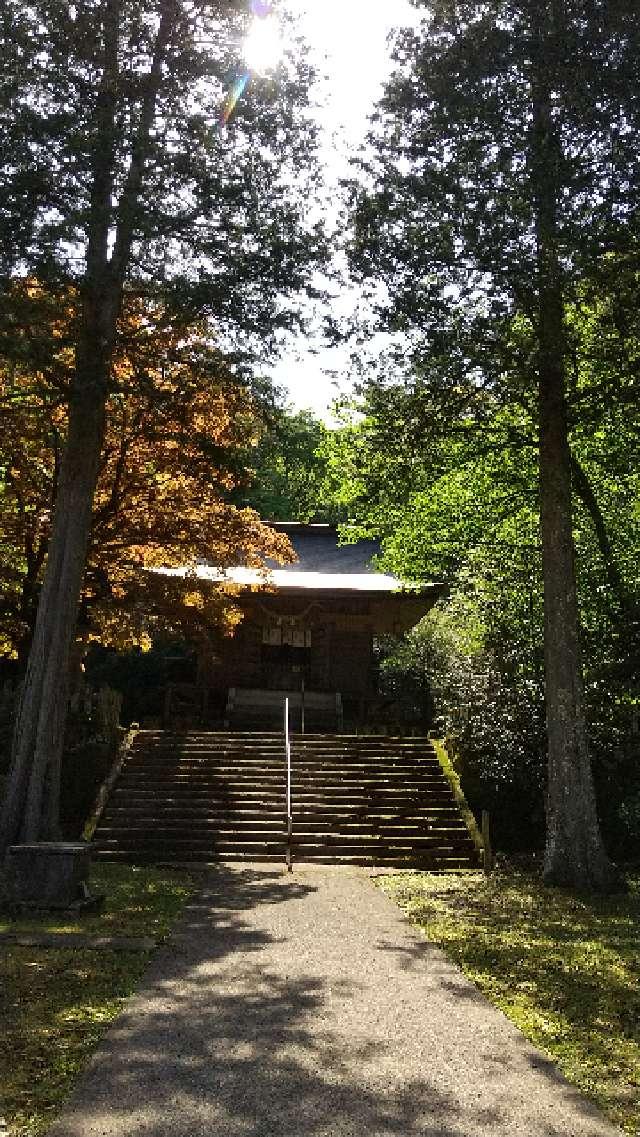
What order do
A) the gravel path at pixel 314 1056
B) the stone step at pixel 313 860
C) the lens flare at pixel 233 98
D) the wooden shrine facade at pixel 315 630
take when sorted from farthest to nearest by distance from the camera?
the wooden shrine facade at pixel 315 630
the stone step at pixel 313 860
the lens flare at pixel 233 98
the gravel path at pixel 314 1056

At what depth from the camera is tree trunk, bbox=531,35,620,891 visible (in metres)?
11.9

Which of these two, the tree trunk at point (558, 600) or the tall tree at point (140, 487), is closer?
the tree trunk at point (558, 600)

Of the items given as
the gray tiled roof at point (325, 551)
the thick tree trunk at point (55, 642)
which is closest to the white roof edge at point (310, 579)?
the gray tiled roof at point (325, 551)

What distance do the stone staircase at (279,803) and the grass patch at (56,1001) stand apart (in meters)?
4.94

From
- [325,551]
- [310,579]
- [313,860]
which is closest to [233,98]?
[313,860]

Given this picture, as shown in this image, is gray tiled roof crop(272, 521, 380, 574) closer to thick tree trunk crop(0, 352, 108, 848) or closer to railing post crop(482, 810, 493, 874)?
railing post crop(482, 810, 493, 874)

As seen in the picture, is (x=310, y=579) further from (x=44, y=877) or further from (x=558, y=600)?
(x=44, y=877)

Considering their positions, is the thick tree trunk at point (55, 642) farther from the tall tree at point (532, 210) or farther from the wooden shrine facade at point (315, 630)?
the wooden shrine facade at point (315, 630)

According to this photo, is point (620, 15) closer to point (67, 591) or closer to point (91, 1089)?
point (67, 591)

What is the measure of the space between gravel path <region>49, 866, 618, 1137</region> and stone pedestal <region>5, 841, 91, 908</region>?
1704mm

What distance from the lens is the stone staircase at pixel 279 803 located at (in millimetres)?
14742

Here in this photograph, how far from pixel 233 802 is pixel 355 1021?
10.8m

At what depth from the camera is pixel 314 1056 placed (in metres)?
5.01

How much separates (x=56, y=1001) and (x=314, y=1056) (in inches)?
78.8
